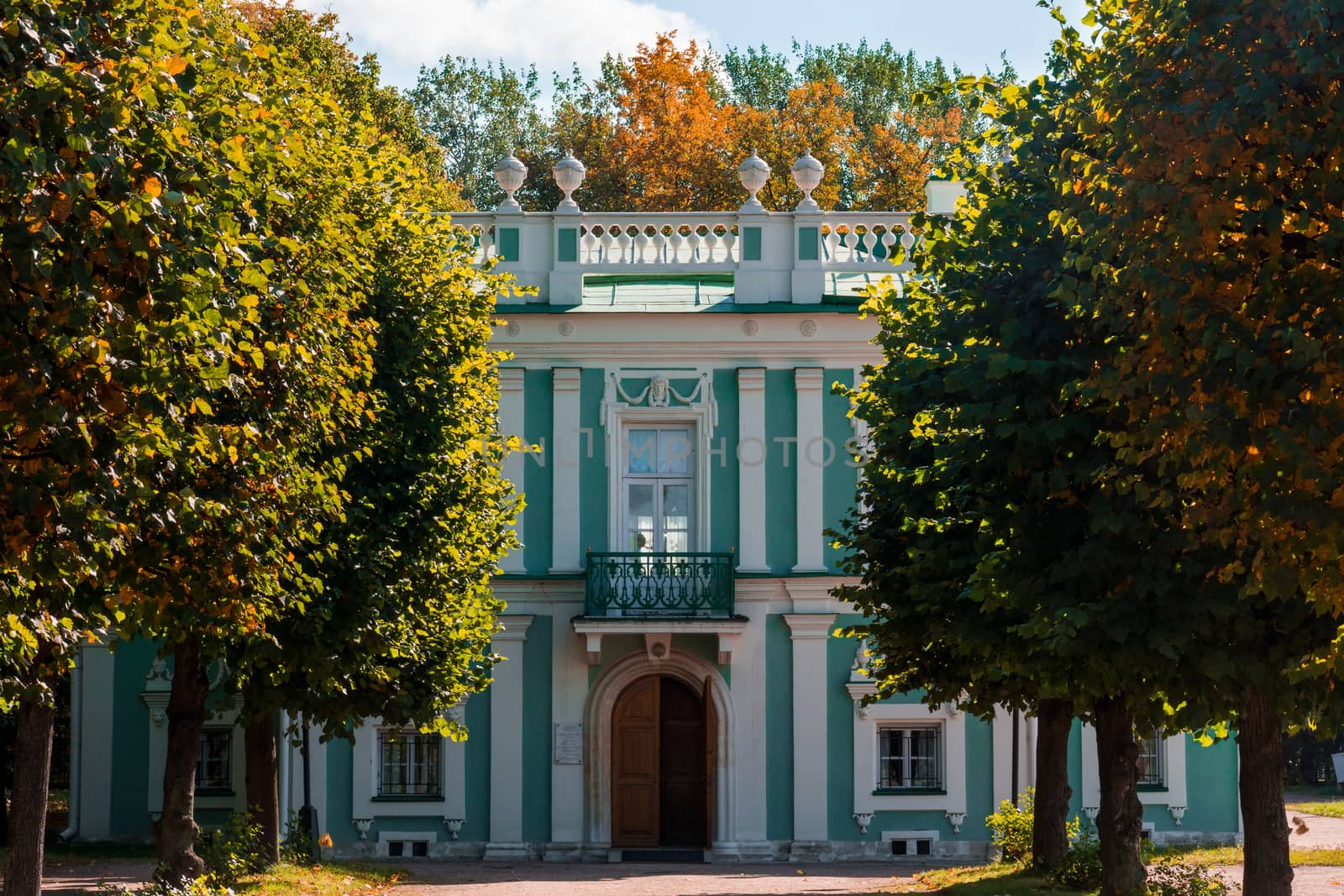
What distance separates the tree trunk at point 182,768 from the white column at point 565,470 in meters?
8.65

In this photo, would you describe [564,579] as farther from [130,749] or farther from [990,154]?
[990,154]

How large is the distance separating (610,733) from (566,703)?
77cm

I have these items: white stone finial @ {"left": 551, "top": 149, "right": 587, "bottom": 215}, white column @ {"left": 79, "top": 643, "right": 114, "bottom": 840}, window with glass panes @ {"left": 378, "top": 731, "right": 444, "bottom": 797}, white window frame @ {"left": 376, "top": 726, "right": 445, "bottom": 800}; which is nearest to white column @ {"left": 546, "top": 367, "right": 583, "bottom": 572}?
white stone finial @ {"left": 551, "top": 149, "right": 587, "bottom": 215}

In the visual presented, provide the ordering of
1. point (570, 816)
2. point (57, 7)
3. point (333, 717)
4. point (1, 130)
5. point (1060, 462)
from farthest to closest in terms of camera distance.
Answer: point (570, 816) < point (333, 717) < point (1060, 462) < point (57, 7) < point (1, 130)

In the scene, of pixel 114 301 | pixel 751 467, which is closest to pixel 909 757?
pixel 751 467

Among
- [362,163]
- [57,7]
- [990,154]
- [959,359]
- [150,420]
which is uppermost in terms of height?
[990,154]

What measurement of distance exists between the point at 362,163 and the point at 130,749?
448 inches

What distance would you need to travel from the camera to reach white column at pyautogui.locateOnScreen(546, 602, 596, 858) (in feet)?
82.7

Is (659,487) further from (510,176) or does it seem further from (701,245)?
(510,176)

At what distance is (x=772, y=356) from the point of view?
26.0 meters

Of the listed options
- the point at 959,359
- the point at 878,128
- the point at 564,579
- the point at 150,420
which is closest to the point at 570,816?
the point at 564,579

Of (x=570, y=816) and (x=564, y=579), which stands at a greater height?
(x=564, y=579)

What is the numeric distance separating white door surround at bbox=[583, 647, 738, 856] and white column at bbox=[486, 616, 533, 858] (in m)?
0.97

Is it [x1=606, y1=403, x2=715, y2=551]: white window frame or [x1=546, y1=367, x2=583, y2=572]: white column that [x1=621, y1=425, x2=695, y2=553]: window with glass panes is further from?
[x1=546, y1=367, x2=583, y2=572]: white column
